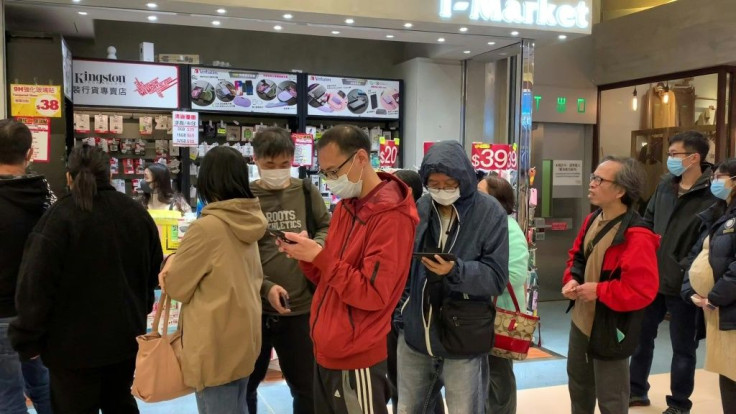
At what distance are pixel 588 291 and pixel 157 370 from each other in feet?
6.06

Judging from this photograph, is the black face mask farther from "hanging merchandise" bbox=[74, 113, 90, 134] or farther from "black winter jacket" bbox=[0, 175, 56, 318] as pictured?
"black winter jacket" bbox=[0, 175, 56, 318]

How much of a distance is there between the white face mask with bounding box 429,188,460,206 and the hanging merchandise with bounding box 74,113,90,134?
16.0 feet

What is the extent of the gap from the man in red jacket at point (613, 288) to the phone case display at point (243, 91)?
14.4 feet

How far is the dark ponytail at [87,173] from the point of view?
229 cm

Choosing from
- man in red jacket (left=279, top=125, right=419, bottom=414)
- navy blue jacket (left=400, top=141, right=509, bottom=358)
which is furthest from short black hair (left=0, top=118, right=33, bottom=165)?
navy blue jacket (left=400, top=141, right=509, bottom=358)

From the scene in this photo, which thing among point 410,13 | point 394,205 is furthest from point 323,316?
point 410,13

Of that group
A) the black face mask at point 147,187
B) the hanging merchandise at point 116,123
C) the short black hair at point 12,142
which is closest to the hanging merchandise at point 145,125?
the hanging merchandise at point 116,123

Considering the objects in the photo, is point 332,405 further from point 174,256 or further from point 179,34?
point 179,34

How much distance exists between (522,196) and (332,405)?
12.7 feet

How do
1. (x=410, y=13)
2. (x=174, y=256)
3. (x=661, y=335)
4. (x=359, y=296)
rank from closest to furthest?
(x=359, y=296), (x=174, y=256), (x=410, y=13), (x=661, y=335)

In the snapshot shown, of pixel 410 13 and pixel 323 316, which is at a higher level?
pixel 410 13

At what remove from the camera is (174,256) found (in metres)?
2.14

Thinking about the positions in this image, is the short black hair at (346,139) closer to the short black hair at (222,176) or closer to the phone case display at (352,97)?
the short black hair at (222,176)

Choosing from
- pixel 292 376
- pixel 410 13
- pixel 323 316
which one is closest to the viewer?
Result: pixel 323 316
